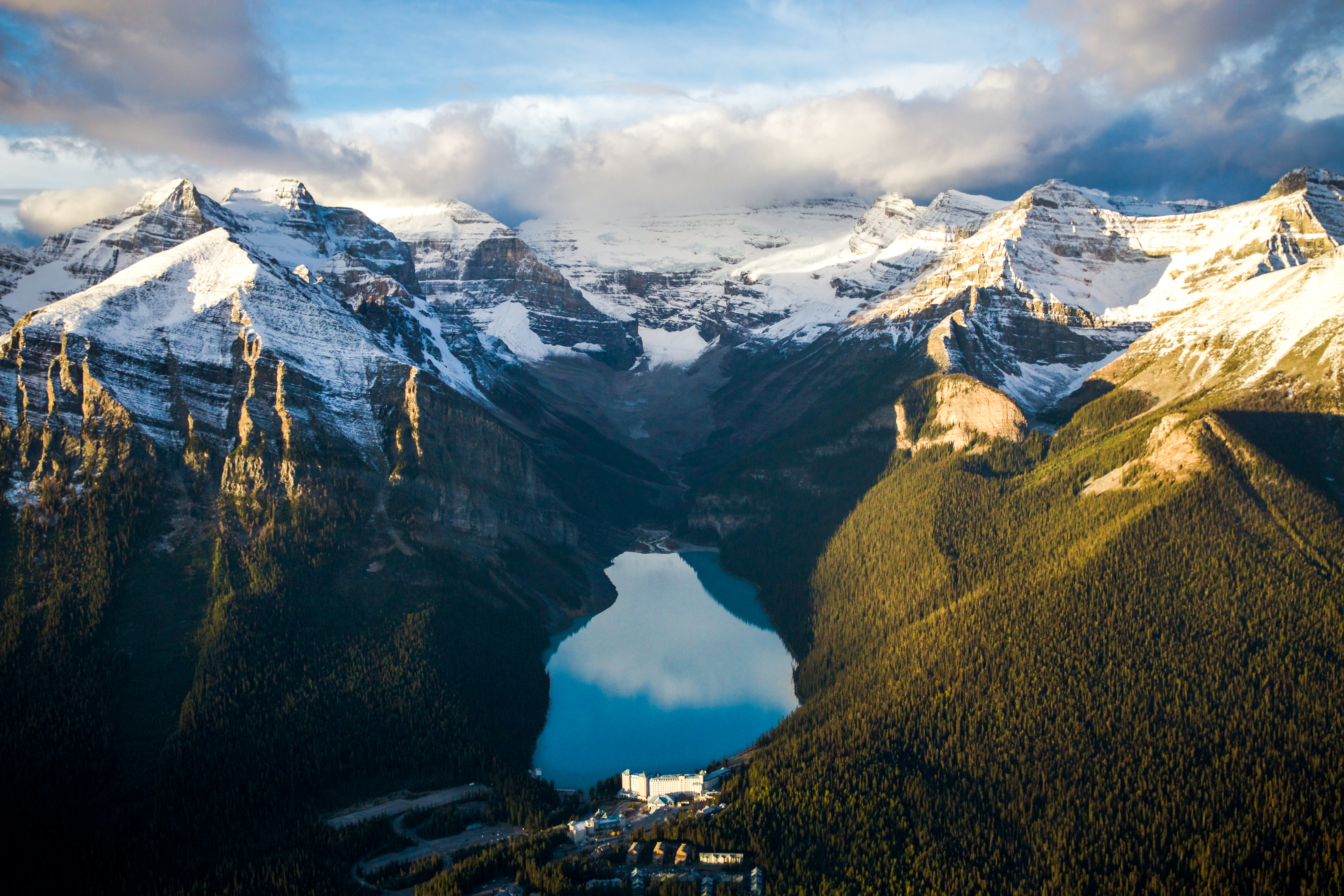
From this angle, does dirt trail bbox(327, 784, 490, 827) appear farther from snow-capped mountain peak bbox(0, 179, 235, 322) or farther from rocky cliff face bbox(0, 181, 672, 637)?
snow-capped mountain peak bbox(0, 179, 235, 322)

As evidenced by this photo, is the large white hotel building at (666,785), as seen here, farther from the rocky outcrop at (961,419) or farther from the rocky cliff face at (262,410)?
the rocky outcrop at (961,419)

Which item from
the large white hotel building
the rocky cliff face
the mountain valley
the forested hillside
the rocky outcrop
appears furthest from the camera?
the rocky outcrop

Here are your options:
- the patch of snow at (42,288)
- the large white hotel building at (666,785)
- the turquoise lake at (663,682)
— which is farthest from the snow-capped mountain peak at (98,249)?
the large white hotel building at (666,785)

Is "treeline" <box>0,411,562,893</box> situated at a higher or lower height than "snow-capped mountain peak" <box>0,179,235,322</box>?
lower

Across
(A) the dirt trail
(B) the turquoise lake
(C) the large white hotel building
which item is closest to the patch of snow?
(B) the turquoise lake

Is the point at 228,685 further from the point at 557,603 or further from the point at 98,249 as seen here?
the point at 98,249

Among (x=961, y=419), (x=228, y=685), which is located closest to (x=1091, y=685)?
(x=961, y=419)

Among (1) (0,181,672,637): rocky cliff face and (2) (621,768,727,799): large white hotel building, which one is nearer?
(2) (621,768,727,799): large white hotel building
